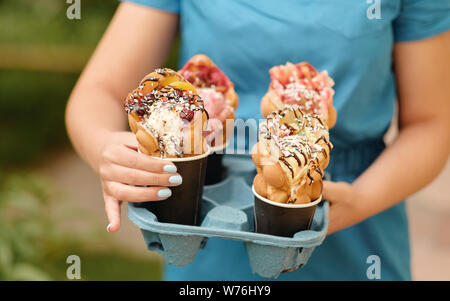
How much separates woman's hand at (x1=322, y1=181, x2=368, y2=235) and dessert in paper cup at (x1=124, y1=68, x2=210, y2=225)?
24 centimetres

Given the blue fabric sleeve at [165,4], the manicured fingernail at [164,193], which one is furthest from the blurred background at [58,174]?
the manicured fingernail at [164,193]

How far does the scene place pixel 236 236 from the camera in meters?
0.74

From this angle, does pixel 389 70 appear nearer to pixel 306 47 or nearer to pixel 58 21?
pixel 306 47

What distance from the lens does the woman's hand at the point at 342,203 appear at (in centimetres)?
83

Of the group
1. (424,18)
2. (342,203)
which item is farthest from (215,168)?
(424,18)

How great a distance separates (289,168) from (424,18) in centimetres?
51

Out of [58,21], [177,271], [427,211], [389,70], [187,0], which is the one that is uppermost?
[187,0]

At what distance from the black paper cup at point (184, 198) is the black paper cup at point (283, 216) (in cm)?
11

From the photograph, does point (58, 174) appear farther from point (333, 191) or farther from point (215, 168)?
point (333, 191)

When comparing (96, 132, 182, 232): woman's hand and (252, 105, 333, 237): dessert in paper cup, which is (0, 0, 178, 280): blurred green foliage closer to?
(96, 132, 182, 232): woman's hand
